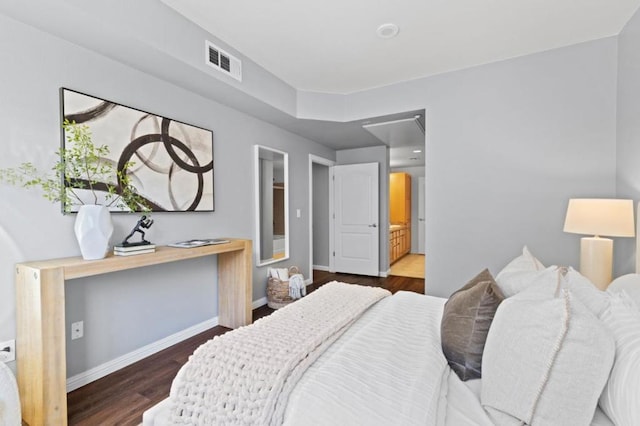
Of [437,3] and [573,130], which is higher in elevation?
[437,3]

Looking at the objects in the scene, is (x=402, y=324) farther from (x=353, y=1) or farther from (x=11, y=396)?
(x=353, y=1)

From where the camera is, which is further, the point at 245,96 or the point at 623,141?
the point at 245,96

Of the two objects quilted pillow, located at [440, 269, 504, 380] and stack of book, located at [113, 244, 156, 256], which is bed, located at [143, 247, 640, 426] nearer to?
quilted pillow, located at [440, 269, 504, 380]

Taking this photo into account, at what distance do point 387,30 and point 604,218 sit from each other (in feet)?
6.74

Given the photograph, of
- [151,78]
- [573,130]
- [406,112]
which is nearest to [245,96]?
[151,78]

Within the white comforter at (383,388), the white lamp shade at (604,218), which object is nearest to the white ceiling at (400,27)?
the white lamp shade at (604,218)

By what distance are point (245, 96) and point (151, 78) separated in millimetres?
790

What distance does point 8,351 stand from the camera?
5.56 ft

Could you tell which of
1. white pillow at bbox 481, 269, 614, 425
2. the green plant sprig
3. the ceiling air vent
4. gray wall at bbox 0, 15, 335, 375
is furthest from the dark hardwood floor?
the ceiling air vent

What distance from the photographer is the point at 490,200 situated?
288 centimetres

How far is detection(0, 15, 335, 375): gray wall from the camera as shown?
1721 mm

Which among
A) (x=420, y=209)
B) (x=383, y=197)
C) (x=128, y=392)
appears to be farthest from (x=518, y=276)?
(x=420, y=209)

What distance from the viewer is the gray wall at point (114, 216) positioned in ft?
5.65

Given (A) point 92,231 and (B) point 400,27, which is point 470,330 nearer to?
(A) point 92,231
